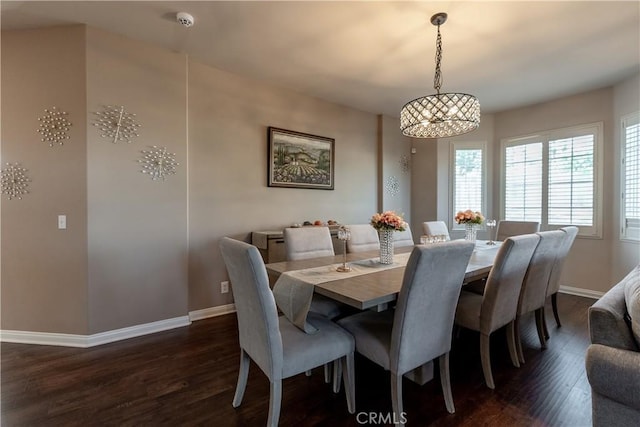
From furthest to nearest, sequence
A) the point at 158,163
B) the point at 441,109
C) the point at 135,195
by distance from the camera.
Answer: the point at 158,163
the point at 135,195
the point at 441,109

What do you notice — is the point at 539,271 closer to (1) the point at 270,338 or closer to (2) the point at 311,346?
(2) the point at 311,346

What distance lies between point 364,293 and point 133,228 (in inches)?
90.0

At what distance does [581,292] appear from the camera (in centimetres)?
394

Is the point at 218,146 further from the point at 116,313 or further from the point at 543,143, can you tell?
the point at 543,143

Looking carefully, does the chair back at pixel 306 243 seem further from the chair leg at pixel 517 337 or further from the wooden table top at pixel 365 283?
the chair leg at pixel 517 337

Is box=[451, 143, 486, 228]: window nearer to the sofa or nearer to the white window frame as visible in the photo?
the white window frame

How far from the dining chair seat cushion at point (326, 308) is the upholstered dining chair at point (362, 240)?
2.59 feet

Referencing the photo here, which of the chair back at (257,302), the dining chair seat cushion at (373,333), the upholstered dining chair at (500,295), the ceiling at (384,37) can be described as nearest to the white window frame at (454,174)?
the ceiling at (384,37)

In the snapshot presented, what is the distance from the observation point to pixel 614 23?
2.39 metres

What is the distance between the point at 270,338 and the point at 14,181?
278cm

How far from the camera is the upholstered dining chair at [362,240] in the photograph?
9.55 feet

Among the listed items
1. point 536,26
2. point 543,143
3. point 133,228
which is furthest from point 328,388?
point 543,143

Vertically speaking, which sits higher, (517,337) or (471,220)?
(471,220)

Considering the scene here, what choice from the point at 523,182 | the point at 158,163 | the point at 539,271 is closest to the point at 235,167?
the point at 158,163
